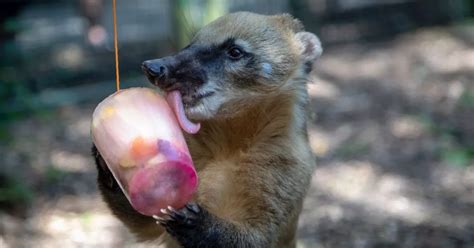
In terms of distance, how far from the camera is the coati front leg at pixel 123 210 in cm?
349

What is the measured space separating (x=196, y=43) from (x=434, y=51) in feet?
19.2

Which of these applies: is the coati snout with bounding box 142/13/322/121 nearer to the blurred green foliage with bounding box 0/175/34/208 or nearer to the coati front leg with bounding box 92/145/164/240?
the coati front leg with bounding box 92/145/164/240

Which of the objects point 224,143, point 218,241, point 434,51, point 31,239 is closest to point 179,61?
point 224,143

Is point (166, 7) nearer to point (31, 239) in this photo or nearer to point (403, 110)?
point (403, 110)

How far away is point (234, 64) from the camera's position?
338 centimetres

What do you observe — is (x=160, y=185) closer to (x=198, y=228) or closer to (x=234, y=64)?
(x=198, y=228)

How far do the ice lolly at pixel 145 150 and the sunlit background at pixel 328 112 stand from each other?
4.03 ft

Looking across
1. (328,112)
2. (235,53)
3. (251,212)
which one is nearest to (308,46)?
(235,53)

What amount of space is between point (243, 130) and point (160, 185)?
0.85 meters

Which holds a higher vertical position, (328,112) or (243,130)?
(243,130)

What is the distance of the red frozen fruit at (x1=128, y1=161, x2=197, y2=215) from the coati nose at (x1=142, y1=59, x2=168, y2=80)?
44 cm

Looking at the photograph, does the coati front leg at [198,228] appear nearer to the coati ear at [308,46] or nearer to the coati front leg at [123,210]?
the coati front leg at [123,210]

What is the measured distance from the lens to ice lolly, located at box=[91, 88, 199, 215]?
2742 mm

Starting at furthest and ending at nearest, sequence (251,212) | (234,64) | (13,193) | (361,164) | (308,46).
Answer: (361,164)
(13,193)
(308,46)
(234,64)
(251,212)
